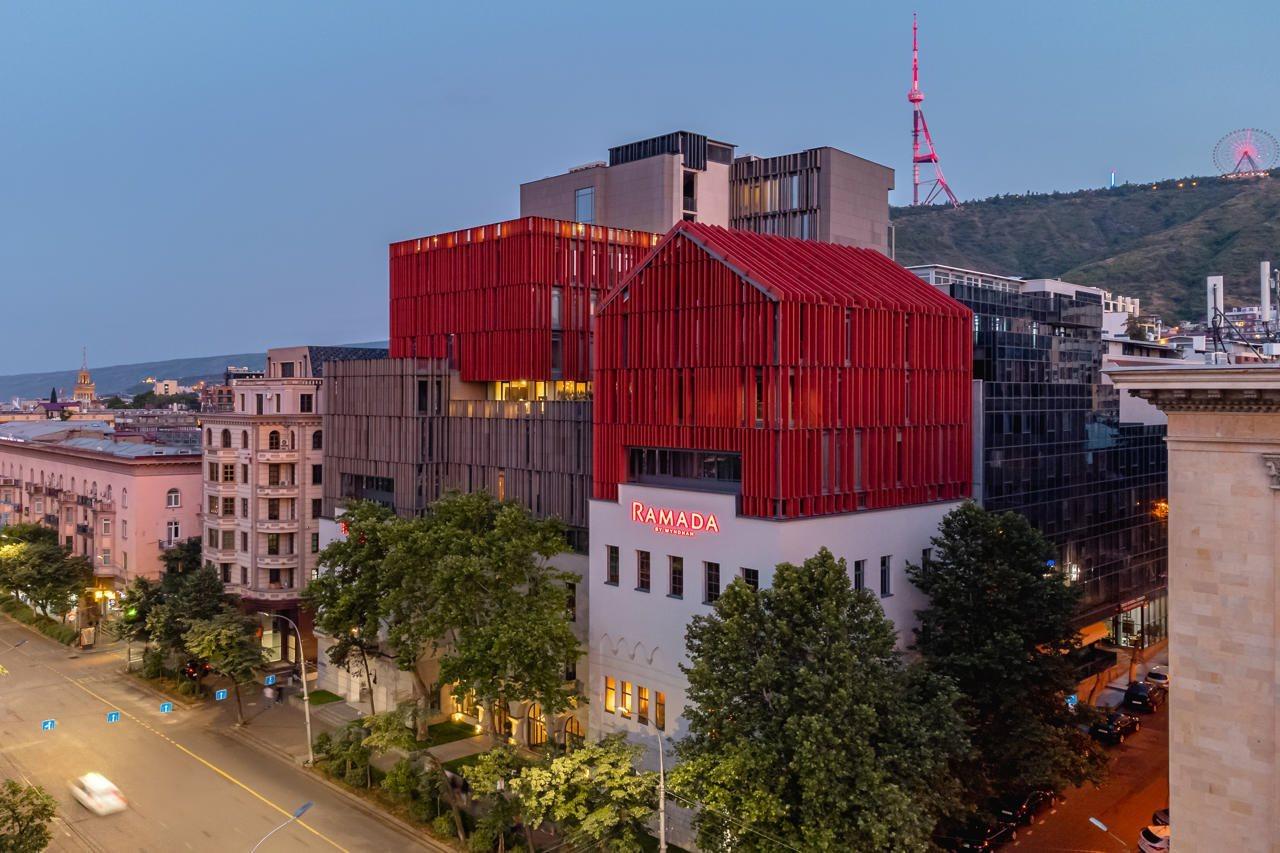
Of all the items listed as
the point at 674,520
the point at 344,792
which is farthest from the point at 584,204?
the point at 344,792

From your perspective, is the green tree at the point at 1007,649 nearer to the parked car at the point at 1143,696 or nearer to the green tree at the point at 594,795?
the green tree at the point at 594,795

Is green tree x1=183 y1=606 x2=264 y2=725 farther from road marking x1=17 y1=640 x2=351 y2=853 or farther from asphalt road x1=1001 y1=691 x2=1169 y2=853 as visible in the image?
asphalt road x1=1001 y1=691 x2=1169 y2=853

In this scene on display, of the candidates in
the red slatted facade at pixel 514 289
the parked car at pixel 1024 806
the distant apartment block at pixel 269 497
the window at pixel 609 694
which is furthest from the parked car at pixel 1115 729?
the distant apartment block at pixel 269 497

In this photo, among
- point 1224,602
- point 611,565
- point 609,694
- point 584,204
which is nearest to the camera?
point 1224,602

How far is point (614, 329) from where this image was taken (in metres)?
54.2

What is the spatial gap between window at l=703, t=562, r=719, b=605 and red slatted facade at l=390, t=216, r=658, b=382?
2232 cm

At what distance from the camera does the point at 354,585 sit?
2206 inches

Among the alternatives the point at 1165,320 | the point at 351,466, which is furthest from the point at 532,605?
the point at 1165,320

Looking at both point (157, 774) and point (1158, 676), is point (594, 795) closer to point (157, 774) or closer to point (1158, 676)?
point (157, 774)

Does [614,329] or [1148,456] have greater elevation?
[614,329]

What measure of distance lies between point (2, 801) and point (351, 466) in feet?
129

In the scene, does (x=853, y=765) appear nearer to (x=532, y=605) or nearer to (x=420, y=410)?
(x=532, y=605)

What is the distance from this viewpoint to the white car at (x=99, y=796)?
49.4 meters

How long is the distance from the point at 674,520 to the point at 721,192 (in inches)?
2325
